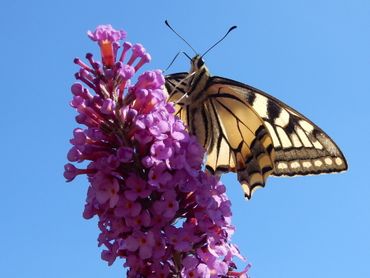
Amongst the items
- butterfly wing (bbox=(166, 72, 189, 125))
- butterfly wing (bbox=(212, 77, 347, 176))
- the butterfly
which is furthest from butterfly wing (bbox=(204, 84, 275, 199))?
butterfly wing (bbox=(166, 72, 189, 125))

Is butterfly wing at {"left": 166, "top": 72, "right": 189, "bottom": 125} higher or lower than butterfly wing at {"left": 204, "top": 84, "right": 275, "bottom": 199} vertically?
higher

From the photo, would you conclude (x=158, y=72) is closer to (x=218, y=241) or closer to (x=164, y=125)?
(x=164, y=125)

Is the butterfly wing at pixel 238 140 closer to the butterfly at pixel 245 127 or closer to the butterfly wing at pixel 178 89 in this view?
the butterfly at pixel 245 127

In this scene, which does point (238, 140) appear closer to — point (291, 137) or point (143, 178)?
point (291, 137)

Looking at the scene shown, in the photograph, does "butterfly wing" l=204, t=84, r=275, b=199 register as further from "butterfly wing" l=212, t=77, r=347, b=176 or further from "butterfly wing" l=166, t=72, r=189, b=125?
"butterfly wing" l=166, t=72, r=189, b=125

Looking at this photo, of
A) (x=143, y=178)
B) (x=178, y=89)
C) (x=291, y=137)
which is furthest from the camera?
(x=291, y=137)

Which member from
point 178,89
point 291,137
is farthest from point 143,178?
point 291,137
